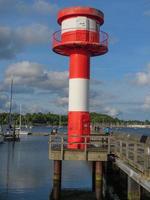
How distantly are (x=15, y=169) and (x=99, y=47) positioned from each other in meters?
20.2

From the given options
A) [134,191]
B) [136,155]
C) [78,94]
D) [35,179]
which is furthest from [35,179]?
[136,155]

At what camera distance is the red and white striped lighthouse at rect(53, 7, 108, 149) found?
2280 cm

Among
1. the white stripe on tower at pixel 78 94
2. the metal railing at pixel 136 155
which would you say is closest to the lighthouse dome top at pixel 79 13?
the white stripe on tower at pixel 78 94

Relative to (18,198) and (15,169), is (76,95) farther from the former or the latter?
(15,169)

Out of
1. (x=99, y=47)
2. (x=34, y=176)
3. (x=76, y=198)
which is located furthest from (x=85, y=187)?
(x=99, y=47)

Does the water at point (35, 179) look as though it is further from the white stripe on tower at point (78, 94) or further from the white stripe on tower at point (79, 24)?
the white stripe on tower at point (79, 24)

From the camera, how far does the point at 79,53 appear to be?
23156mm

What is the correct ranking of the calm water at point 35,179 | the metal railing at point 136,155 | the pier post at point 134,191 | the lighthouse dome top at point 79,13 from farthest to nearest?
the calm water at point 35,179
the lighthouse dome top at point 79,13
the pier post at point 134,191
the metal railing at point 136,155

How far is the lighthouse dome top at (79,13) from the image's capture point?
2267 cm

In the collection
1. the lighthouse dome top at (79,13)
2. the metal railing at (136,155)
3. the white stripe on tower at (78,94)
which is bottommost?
the metal railing at (136,155)

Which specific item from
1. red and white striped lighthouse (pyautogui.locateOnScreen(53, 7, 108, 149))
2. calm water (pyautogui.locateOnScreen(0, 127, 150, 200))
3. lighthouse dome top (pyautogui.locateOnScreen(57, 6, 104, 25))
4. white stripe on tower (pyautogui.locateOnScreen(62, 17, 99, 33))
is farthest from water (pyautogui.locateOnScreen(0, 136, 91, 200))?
lighthouse dome top (pyautogui.locateOnScreen(57, 6, 104, 25))

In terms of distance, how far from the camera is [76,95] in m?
22.8

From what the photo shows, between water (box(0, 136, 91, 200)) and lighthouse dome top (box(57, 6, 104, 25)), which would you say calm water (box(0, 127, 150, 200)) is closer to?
water (box(0, 136, 91, 200))

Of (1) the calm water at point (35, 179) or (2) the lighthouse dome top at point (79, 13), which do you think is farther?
(1) the calm water at point (35, 179)
